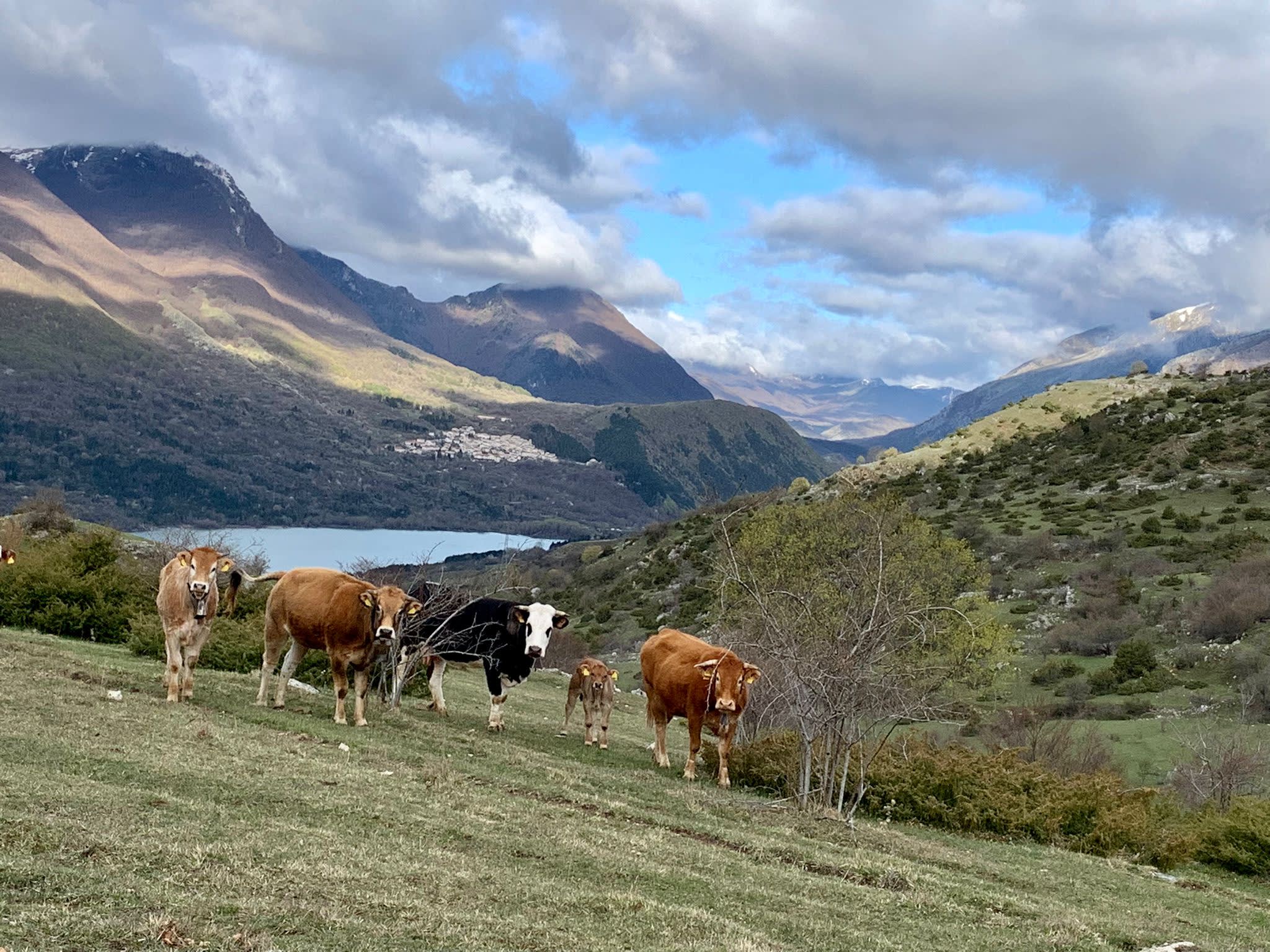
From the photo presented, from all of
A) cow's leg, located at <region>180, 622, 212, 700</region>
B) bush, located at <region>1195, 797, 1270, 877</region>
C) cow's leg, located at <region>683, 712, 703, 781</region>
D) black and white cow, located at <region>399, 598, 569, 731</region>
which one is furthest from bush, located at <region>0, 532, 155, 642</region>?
bush, located at <region>1195, 797, 1270, 877</region>

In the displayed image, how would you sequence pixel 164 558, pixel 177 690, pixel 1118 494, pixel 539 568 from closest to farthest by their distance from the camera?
pixel 177 690 → pixel 164 558 → pixel 1118 494 → pixel 539 568

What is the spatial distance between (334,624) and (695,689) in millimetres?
5823

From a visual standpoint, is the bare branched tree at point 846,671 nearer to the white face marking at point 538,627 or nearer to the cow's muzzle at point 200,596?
the white face marking at point 538,627

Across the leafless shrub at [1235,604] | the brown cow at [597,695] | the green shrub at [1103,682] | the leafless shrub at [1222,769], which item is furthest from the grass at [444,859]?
the leafless shrub at [1235,604]

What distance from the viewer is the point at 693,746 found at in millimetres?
17422

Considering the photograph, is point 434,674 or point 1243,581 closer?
point 434,674

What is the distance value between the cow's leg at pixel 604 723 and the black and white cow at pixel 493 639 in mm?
1535

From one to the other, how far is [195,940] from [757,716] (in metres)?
21.1

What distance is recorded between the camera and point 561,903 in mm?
8445

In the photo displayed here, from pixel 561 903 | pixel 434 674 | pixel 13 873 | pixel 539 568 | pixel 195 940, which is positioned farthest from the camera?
pixel 539 568

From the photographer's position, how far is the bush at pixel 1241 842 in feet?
59.4

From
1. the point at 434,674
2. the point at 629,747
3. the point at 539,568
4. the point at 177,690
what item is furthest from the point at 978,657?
the point at 539,568

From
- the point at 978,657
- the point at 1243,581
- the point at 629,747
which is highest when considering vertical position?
the point at 1243,581

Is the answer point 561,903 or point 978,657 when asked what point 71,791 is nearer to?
point 561,903
